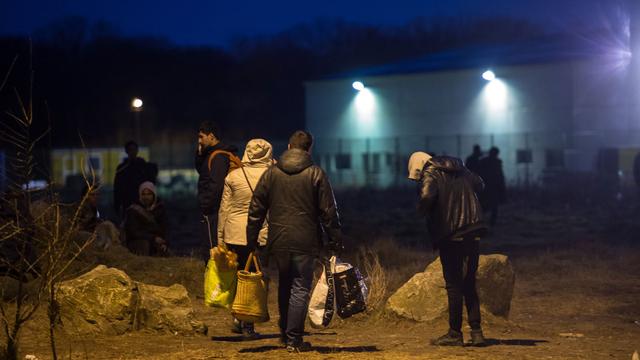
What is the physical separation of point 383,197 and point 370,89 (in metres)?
10.2

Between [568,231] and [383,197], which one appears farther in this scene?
[383,197]

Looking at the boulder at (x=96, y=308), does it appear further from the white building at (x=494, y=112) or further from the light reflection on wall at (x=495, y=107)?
the light reflection on wall at (x=495, y=107)

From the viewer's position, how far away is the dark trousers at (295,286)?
830cm

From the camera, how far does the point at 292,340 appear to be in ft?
27.7

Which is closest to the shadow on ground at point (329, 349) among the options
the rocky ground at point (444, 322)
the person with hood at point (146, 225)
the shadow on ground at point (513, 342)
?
the rocky ground at point (444, 322)

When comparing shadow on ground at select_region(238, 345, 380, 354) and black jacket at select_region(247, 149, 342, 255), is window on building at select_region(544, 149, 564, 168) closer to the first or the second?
shadow on ground at select_region(238, 345, 380, 354)

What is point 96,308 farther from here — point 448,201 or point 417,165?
point 448,201

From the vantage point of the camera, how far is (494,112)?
43750 millimetres

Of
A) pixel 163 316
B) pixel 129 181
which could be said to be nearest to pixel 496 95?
pixel 129 181

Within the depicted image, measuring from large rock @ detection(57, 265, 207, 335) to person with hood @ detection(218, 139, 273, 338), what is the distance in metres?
1.00

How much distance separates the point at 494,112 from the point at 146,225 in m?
31.6

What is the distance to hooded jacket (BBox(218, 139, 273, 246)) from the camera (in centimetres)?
900

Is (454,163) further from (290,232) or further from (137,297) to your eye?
(137,297)

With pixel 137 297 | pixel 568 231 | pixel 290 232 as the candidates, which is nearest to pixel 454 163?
pixel 290 232
